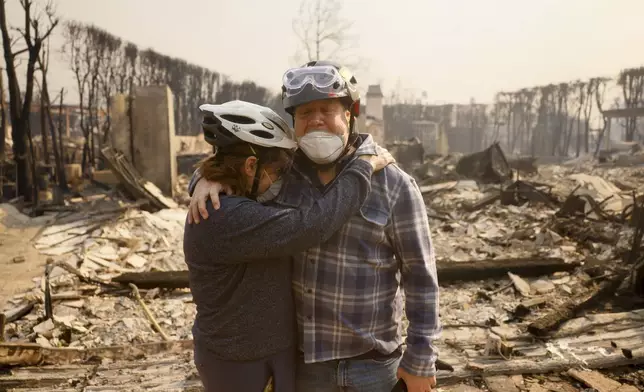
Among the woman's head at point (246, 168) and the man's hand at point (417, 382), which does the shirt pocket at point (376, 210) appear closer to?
the woman's head at point (246, 168)

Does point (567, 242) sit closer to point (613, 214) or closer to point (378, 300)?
point (613, 214)

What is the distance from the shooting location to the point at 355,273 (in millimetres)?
1999

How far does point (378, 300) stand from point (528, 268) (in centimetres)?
668

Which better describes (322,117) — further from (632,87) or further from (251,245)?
(632,87)

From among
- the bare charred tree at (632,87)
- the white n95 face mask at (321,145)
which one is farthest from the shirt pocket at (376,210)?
the bare charred tree at (632,87)

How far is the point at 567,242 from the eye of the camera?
976cm

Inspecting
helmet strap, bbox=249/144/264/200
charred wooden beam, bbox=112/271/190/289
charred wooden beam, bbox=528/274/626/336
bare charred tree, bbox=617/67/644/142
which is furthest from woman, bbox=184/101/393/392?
bare charred tree, bbox=617/67/644/142

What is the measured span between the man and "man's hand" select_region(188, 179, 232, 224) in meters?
0.02

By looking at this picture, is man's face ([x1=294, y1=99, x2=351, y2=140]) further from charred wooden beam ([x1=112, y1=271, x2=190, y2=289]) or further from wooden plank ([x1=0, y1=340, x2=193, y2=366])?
charred wooden beam ([x1=112, y1=271, x2=190, y2=289])

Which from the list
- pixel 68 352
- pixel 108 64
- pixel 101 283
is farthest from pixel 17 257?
pixel 108 64

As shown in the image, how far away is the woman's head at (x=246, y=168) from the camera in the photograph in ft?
6.49

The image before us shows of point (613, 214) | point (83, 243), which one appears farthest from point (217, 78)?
point (613, 214)

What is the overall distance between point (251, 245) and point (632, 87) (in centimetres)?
4516

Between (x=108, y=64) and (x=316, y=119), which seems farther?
(x=108, y=64)
